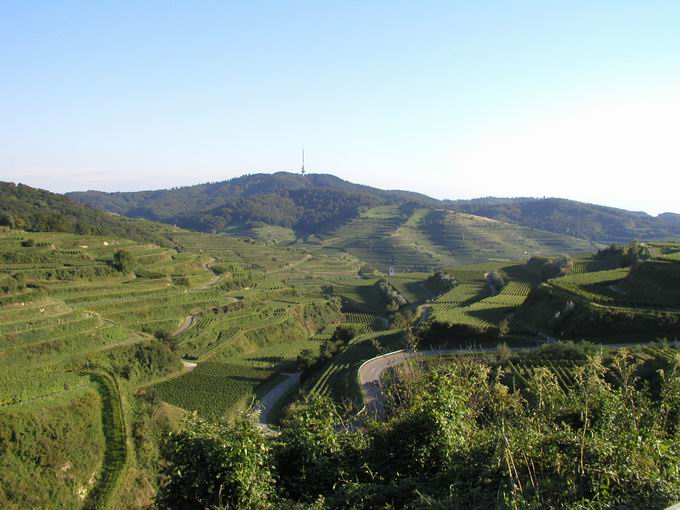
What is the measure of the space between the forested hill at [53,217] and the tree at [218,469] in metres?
67.5

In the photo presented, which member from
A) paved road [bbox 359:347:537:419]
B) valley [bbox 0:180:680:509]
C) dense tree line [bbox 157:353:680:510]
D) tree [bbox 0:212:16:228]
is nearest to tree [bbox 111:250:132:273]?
valley [bbox 0:180:680:509]

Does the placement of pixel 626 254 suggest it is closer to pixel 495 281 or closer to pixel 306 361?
pixel 495 281

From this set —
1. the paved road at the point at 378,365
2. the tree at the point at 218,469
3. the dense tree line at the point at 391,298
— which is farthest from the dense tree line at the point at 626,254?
the tree at the point at 218,469

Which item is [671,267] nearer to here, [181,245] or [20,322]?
[20,322]

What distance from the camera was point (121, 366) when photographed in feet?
124

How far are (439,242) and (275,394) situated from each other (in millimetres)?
130192

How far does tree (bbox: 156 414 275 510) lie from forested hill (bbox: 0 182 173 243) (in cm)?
6753

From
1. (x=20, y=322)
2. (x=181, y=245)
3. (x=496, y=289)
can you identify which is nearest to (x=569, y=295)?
(x=496, y=289)

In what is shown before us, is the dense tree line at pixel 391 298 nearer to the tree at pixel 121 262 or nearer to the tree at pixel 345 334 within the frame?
the tree at pixel 345 334

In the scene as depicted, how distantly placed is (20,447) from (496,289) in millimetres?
54264

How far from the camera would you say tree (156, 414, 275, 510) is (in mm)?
9062

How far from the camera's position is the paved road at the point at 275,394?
34.4 meters

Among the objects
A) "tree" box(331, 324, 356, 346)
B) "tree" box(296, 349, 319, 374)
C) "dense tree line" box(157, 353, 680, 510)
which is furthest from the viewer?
"tree" box(331, 324, 356, 346)

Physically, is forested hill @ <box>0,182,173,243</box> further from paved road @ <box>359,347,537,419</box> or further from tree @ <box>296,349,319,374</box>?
paved road @ <box>359,347,537,419</box>
